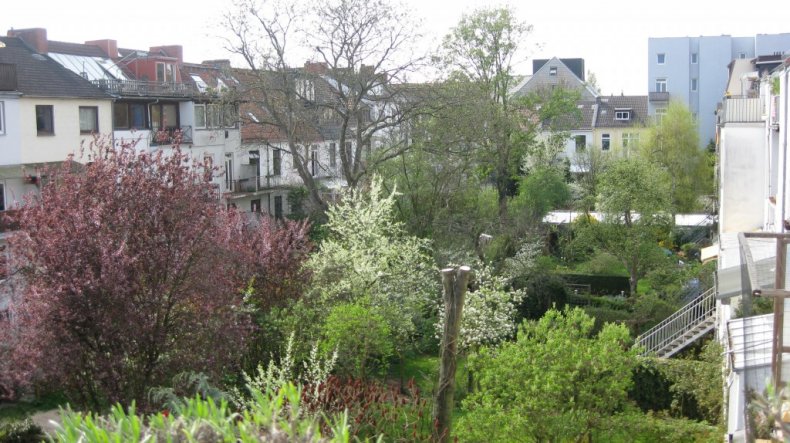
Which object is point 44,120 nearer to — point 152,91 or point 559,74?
point 152,91

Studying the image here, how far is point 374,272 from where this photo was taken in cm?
2372

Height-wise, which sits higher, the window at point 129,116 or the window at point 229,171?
the window at point 129,116

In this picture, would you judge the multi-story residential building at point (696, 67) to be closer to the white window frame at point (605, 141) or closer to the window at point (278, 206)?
the white window frame at point (605, 141)

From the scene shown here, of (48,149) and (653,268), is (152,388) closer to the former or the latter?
(48,149)

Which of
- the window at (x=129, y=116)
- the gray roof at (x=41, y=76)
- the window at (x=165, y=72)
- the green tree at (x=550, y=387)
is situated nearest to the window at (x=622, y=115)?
the window at (x=165, y=72)

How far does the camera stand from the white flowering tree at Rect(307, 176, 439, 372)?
902 inches

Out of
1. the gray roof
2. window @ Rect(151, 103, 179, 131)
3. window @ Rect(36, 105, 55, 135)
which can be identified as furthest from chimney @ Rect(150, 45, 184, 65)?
window @ Rect(36, 105, 55, 135)

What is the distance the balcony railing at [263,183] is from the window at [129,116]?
20.6ft

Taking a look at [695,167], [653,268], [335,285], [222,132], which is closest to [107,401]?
[335,285]

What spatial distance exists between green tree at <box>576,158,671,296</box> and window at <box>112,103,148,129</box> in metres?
19.9

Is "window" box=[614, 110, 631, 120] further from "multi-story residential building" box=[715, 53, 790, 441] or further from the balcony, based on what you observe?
the balcony

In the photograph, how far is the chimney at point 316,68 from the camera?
108ft

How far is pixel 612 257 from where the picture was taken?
37469 mm

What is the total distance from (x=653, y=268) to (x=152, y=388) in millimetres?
25106
